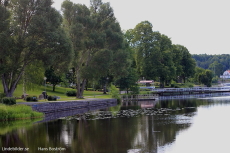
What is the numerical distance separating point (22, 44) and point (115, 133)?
1923 centimetres

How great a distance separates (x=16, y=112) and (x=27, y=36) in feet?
33.9

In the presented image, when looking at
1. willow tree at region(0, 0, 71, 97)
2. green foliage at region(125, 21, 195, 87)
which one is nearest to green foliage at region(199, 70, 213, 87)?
green foliage at region(125, 21, 195, 87)

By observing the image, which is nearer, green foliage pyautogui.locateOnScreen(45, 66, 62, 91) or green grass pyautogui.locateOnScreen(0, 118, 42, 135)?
green grass pyautogui.locateOnScreen(0, 118, 42, 135)

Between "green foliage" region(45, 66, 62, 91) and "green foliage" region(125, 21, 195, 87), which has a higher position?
"green foliage" region(125, 21, 195, 87)

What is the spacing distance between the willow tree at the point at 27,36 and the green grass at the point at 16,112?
5.95 meters

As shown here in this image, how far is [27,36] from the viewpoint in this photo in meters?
39.4

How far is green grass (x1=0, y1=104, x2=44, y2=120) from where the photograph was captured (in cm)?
3306

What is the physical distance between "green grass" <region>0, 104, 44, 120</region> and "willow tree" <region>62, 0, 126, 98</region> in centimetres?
2183

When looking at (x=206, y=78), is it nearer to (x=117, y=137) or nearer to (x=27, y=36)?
(x=27, y=36)

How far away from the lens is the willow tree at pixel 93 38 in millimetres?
56062

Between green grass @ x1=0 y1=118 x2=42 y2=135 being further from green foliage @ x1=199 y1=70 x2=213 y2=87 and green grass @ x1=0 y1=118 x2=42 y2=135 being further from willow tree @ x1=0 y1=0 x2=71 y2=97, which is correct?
green foliage @ x1=199 y1=70 x2=213 y2=87

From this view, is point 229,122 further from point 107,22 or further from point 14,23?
point 107,22

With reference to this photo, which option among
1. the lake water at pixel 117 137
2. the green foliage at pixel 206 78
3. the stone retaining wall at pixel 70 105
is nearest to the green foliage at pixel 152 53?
the green foliage at pixel 206 78

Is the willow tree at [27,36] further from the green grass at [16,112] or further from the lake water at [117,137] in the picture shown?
the lake water at [117,137]
